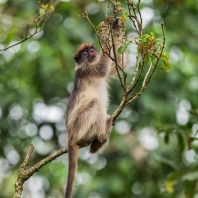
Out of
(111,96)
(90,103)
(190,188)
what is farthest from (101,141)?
(111,96)

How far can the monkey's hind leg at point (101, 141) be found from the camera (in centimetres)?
622

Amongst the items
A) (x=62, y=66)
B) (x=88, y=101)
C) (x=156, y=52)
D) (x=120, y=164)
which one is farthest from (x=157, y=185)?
(x=156, y=52)

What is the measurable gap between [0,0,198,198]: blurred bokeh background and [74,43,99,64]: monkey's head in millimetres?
1865

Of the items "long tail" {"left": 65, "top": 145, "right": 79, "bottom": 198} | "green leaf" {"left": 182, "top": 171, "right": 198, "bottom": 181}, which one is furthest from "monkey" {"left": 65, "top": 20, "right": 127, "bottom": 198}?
"green leaf" {"left": 182, "top": 171, "right": 198, "bottom": 181}

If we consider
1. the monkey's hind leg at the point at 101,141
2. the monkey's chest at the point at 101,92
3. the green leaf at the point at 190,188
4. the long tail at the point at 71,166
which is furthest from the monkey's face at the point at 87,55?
the green leaf at the point at 190,188

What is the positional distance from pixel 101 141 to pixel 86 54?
3.92 feet

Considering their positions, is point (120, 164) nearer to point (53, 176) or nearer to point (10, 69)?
point (53, 176)

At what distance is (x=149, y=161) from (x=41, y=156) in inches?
74.9

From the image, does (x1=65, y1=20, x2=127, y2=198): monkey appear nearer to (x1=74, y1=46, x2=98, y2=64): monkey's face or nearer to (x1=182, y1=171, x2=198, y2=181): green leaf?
(x1=74, y1=46, x2=98, y2=64): monkey's face

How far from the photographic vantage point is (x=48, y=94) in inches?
406

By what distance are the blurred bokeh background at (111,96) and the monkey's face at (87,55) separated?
1873mm

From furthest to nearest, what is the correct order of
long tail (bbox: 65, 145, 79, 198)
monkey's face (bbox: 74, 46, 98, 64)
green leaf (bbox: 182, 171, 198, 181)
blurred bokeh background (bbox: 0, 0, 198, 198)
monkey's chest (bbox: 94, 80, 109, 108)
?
blurred bokeh background (bbox: 0, 0, 198, 198) < monkey's face (bbox: 74, 46, 98, 64) < monkey's chest (bbox: 94, 80, 109, 108) < green leaf (bbox: 182, 171, 198, 181) < long tail (bbox: 65, 145, 79, 198)

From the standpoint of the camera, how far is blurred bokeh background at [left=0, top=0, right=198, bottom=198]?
9195 mm

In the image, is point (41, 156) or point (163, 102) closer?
point (163, 102)
